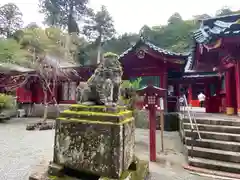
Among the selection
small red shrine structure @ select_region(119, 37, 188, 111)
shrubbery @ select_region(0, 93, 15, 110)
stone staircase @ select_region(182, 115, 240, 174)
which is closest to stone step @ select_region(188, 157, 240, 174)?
stone staircase @ select_region(182, 115, 240, 174)

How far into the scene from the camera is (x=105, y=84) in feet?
9.53

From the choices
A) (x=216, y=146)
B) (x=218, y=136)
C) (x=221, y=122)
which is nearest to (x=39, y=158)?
(x=216, y=146)

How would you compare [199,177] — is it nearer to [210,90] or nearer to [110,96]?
[110,96]

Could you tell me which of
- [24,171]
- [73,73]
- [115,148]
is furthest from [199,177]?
[73,73]

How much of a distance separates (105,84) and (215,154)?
3.11 metres

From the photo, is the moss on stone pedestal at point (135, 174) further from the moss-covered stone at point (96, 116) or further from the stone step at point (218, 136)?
the stone step at point (218, 136)

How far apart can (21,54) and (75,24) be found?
15877 millimetres

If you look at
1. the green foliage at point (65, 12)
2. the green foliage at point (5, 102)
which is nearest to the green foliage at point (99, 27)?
the green foliage at point (65, 12)

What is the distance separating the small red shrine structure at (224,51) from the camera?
480 centimetres

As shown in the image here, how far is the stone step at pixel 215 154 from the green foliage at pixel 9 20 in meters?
30.6

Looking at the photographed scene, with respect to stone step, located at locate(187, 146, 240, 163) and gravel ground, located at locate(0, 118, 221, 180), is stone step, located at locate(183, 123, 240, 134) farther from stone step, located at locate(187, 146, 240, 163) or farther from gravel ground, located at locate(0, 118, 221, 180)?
gravel ground, located at locate(0, 118, 221, 180)

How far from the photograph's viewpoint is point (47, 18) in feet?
89.0

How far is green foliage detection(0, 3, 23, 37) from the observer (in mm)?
26578

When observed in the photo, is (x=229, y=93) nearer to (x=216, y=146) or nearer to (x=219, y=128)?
(x=219, y=128)
